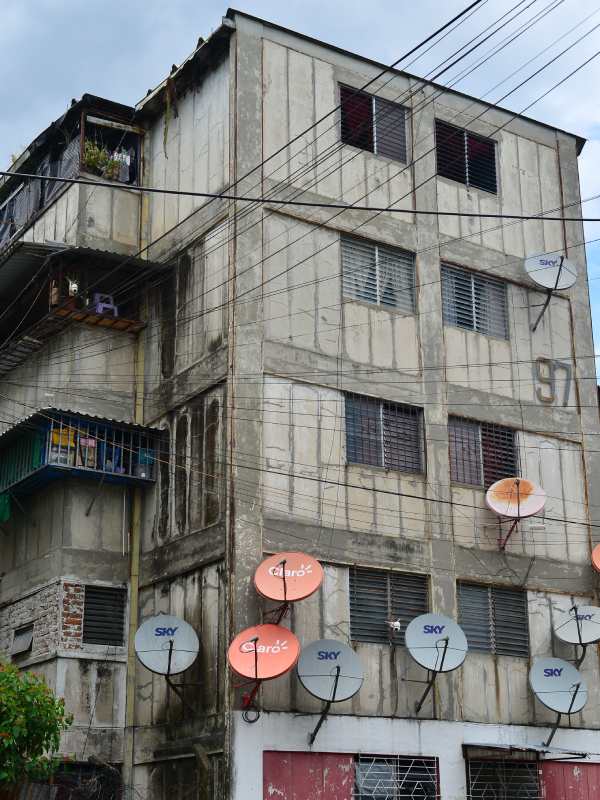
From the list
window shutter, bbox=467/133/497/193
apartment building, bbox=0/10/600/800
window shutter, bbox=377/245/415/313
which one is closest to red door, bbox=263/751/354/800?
apartment building, bbox=0/10/600/800

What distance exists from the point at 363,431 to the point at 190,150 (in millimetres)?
7707

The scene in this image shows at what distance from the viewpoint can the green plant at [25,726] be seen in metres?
19.2

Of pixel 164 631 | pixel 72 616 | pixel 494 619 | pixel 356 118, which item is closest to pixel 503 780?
pixel 494 619

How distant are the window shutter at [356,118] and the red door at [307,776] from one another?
13.5 m

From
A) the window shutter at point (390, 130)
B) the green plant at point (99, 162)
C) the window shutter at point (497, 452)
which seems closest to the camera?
the window shutter at point (497, 452)

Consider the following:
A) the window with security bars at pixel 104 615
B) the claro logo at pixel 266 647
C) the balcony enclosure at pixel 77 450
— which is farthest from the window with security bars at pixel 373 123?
the claro logo at pixel 266 647

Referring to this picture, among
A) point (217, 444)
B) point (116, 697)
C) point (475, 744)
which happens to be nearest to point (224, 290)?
point (217, 444)

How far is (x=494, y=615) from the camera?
25.2 meters

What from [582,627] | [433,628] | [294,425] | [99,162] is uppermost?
[99,162]

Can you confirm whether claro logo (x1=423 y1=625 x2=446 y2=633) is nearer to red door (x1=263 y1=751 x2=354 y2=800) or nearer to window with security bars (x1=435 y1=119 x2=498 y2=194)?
red door (x1=263 y1=751 x2=354 y2=800)

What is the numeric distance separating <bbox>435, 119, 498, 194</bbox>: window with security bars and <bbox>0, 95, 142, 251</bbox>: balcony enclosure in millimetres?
7364

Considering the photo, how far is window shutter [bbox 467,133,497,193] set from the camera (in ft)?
95.0

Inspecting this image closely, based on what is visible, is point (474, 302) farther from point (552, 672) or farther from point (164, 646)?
point (164, 646)

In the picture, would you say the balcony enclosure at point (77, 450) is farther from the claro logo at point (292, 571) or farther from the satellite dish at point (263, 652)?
the satellite dish at point (263, 652)
